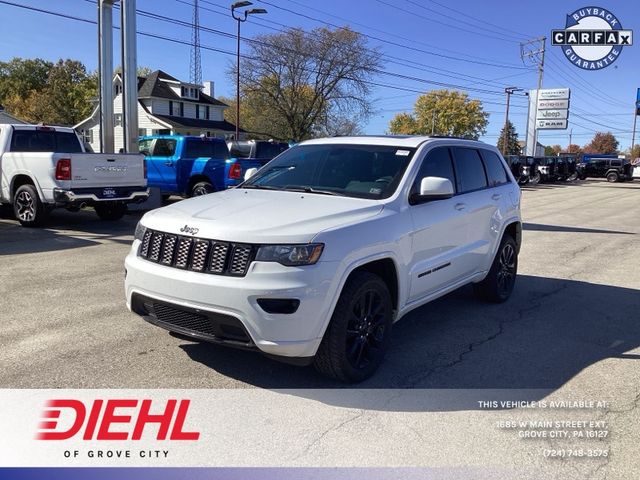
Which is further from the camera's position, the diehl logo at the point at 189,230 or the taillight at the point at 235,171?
the taillight at the point at 235,171

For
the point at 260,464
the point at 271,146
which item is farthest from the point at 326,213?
the point at 271,146

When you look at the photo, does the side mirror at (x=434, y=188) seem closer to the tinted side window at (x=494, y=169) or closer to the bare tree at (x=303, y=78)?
the tinted side window at (x=494, y=169)

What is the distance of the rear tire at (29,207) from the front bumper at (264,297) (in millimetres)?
8207

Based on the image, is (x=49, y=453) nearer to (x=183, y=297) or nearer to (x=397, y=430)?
(x=183, y=297)

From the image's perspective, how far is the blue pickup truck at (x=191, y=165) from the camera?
14477 millimetres

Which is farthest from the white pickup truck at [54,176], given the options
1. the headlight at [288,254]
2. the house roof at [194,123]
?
the house roof at [194,123]

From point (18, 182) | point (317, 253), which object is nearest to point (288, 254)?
point (317, 253)

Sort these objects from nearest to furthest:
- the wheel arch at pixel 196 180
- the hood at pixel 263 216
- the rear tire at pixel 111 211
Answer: the hood at pixel 263 216, the rear tire at pixel 111 211, the wheel arch at pixel 196 180

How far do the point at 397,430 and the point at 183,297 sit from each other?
5.32ft

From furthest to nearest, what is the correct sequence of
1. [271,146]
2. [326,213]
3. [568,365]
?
[271,146]
[568,365]
[326,213]

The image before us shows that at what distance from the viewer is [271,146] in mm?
16984

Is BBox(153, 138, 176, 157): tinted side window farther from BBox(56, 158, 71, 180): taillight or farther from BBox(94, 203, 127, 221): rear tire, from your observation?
BBox(56, 158, 71, 180): taillight

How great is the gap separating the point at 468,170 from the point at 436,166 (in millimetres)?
769

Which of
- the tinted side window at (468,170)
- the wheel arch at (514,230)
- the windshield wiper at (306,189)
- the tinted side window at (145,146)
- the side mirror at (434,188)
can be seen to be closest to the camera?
the side mirror at (434,188)
